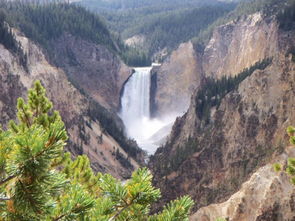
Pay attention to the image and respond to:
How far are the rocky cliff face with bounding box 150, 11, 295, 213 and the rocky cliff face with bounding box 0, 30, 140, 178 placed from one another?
21287mm

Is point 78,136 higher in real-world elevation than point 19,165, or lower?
lower

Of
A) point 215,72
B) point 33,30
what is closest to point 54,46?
point 33,30

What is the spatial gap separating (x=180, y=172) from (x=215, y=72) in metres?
67.1

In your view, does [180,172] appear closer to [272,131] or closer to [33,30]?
[272,131]

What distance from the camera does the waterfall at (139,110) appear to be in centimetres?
10831

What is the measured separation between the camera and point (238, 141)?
4134cm

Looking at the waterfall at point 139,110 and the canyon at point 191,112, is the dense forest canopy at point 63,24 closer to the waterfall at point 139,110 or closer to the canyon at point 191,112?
the canyon at point 191,112

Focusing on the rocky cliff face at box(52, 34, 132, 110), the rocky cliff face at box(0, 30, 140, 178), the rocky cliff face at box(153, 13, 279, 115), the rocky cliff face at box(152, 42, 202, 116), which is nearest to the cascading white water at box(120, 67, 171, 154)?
the rocky cliff face at box(52, 34, 132, 110)

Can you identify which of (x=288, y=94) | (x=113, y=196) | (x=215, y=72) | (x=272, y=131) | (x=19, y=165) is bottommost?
(x=215, y=72)

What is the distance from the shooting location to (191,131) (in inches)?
2734

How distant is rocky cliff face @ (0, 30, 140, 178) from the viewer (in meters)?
62.7

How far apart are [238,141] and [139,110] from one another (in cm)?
7421

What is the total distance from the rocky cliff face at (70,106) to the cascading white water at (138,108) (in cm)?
2306

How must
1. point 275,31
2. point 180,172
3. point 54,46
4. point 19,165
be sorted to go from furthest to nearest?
1. point 54,46
2. point 275,31
3. point 180,172
4. point 19,165
